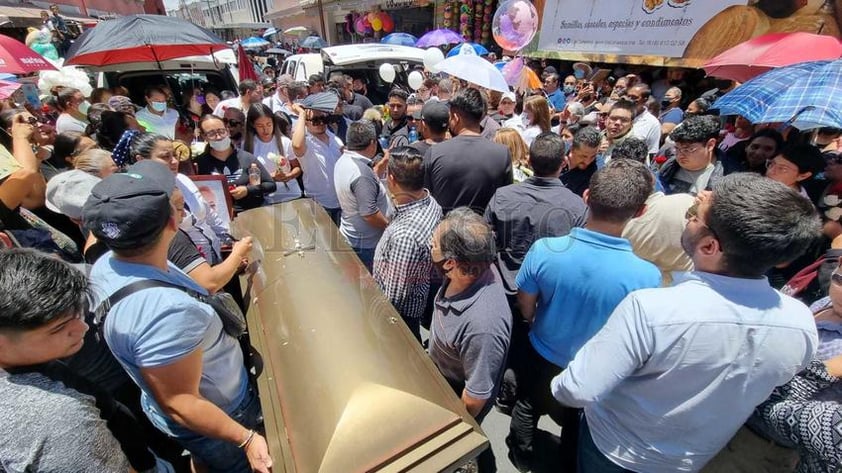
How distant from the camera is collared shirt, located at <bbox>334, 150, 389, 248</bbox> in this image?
99.3 inches

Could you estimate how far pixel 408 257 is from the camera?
6.48ft

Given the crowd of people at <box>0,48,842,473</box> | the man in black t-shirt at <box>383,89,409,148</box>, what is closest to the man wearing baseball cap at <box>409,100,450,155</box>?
the crowd of people at <box>0,48,842,473</box>

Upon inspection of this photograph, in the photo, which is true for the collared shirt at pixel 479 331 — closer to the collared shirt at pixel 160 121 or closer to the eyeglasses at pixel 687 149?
the eyeglasses at pixel 687 149

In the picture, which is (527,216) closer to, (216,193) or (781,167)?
(781,167)

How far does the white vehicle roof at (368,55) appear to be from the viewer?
28.7 ft

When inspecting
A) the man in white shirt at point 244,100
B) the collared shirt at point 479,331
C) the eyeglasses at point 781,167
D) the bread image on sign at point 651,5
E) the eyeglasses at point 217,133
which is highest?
the bread image on sign at point 651,5

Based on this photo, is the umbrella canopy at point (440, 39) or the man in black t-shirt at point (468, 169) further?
the umbrella canopy at point (440, 39)

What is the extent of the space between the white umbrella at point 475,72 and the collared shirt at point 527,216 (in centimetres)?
223

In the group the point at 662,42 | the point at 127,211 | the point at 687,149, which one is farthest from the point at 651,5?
the point at 127,211

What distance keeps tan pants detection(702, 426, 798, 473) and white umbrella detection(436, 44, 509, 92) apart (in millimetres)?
3643

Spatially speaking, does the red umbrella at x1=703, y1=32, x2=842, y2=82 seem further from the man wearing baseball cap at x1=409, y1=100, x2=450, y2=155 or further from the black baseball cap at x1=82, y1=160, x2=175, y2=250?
the black baseball cap at x1=82, y1=160, x2=175, y2=250

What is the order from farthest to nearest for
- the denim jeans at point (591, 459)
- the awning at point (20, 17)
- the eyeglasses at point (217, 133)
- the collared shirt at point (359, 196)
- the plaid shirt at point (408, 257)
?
the awning at point (20, 17), the eyeglasses at point (217, 133), the collared shirt at point (359, 196), the plaid shirt at point (408, 257), the denim jeans at point (591, 459)

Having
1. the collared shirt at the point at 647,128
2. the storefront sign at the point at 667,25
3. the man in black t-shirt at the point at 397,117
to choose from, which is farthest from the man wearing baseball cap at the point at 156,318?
the storefront sign at the point at 667,25

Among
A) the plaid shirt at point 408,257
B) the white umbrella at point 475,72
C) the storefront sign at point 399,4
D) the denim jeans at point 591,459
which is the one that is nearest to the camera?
the denim jeans at point 591,459
